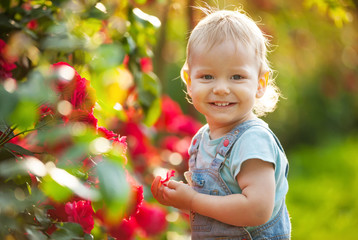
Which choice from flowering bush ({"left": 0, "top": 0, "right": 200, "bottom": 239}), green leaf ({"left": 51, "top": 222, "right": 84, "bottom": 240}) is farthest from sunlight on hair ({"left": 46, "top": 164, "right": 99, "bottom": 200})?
green leaf ({"left": 51, "top": 222, "right": 84, "bottom": 240})

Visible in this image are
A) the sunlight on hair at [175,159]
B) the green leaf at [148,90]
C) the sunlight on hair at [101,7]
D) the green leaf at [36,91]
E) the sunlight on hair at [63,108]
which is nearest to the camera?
the green leaf at [36,91]

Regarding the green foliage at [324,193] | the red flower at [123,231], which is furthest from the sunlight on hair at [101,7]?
the green foliage at [324,193]

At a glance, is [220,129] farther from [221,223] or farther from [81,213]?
[81,213]

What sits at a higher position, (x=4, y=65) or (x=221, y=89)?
(x=221, y=89)

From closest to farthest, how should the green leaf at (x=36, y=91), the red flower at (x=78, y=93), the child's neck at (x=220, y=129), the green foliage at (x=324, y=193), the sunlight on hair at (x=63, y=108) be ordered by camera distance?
the green leaf at (x=36, y=91)
the sunlight on hair at (x=63, y=108)
the red flower at (x=78, y=93)
the child's neck at (x=220, y=129)
the green foliage at (x=324, y=193)

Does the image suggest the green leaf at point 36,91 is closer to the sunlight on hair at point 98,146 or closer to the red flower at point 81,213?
the sunlight on hair at point 98,146

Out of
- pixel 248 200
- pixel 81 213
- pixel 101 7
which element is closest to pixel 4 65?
pixel 101 7

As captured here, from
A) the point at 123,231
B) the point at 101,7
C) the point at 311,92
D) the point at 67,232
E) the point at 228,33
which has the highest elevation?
the point at 228,33

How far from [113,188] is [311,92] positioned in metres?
8.91

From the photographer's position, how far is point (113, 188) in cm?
59

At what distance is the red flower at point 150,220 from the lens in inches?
88.1

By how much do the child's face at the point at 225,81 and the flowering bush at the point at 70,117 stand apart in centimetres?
24

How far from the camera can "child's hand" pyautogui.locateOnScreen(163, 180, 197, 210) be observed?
4.47 feet

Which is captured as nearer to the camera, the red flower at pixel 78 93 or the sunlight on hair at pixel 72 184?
the sunlight on hair at pixel 72 184
